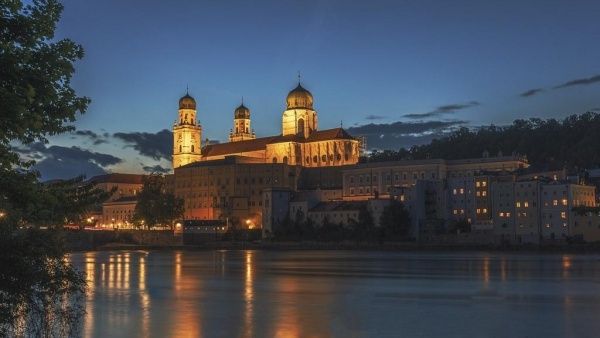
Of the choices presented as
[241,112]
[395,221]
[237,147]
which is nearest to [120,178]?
[241,112]

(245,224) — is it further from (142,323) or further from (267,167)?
(142,323)

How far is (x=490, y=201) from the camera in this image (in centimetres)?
9206

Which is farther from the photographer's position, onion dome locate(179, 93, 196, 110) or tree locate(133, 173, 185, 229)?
onion dome locate(179, 93, 196, 110)

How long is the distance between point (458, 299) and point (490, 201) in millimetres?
63362

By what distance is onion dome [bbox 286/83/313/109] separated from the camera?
141 meters

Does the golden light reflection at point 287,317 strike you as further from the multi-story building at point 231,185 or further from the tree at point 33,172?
the multi-story building at point 231,185

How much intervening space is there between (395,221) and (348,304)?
63824 millimetres

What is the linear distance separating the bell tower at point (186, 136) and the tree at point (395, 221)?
233 feet

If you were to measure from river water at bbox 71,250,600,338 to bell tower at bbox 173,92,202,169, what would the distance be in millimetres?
108974

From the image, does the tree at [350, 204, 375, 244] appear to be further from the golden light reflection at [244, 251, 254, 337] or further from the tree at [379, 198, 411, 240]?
the golden light reflection at [244, 251, 254, 337]

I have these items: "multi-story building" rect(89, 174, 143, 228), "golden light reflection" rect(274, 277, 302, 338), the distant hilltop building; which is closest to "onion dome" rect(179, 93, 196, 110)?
the distant hilltop building

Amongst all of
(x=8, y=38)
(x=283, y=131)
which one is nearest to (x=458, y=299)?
(x=8, y=38)

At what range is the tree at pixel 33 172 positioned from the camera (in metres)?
11.3

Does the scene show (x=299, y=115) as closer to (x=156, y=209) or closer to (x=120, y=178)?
(x=156, y=209)
